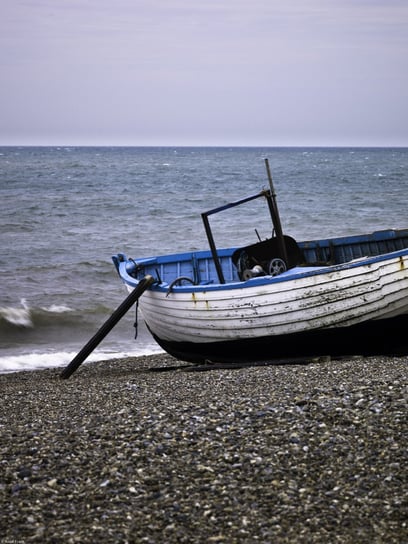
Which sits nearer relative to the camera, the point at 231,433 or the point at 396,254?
the point at 231,433

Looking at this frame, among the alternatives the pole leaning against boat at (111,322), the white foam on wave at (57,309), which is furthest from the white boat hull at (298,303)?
the white foam on wave at (57,309)

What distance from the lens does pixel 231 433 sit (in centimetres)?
703

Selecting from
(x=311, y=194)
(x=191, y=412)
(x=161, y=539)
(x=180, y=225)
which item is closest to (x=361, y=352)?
(x=191, y=412)

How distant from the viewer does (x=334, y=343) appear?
448 inches

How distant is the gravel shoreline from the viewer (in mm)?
5539

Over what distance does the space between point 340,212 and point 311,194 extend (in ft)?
43.9

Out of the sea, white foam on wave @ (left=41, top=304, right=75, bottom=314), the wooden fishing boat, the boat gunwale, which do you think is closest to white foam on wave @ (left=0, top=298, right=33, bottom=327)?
→ the sea

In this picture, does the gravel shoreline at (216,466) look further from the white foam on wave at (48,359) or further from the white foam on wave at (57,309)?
the white foam on wave at (57,309)

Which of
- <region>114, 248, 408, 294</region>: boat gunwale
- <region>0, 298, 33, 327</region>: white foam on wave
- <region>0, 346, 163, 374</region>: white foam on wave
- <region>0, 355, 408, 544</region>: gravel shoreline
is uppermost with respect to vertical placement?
<region>114, 248, 408, 294</region>: boat gunwale

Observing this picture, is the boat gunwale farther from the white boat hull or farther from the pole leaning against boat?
the pole leaning against boat

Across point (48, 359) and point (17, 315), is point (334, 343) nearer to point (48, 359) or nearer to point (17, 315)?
point (48, 359)

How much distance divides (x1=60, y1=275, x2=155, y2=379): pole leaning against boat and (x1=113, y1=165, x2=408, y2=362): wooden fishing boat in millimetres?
143

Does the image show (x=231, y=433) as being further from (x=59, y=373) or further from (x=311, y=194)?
(x=311, y=194)

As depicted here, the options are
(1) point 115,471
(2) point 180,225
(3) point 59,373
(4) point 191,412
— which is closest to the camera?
(1) point 115,471
